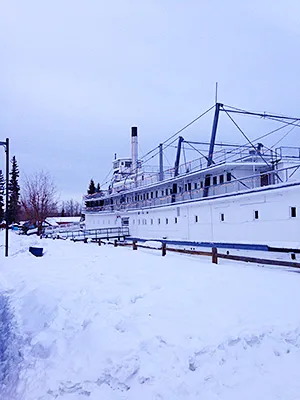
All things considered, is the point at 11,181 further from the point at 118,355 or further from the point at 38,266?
the point at 118,355

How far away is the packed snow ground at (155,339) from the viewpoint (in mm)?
5605

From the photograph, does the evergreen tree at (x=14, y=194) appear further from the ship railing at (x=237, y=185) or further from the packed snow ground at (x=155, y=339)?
the packed snow ground at (x=155, y=339)

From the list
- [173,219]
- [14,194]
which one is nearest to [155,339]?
[173,219]

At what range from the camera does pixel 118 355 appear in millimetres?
6559

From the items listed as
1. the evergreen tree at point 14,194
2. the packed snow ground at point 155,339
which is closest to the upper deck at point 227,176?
the packed snow ground at point 155,339

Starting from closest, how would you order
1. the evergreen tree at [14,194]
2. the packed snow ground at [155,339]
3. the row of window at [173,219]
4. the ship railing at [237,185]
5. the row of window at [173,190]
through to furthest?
1. the packed snow ground at [155,339]
2. the row of window at [173,219]
3. the ship railing at [237,185]
4. the row of window at [173,190]
5. the evergreen tree at [14,194]

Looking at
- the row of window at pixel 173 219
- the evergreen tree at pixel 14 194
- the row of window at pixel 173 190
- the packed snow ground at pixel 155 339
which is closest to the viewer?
the packed snow ground at pixel 155 339

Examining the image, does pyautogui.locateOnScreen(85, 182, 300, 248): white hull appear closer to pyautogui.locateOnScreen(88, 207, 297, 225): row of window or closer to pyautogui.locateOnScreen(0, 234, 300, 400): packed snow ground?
pyautogui.locateOnScreen(88, 207, 297, 225): row of window

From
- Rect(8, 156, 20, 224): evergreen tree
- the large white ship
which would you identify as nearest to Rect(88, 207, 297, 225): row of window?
the large white ship

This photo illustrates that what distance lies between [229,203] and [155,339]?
14.9 meters

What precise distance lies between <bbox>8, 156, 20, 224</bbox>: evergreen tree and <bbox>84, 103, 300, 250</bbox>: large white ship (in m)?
47.3

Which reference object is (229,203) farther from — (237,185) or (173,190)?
(173,190)

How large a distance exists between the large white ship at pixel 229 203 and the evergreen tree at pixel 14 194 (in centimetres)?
4730

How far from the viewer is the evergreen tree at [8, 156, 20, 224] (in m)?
80.9
